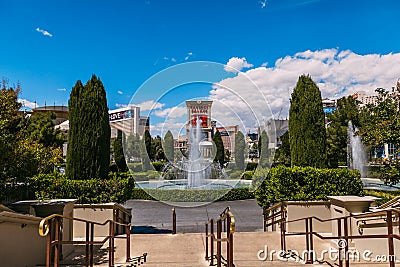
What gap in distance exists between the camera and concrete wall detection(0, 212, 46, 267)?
455 cm

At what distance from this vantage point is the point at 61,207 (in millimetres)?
6285

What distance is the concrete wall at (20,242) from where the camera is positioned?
4547mm

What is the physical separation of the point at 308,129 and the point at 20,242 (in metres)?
7.20

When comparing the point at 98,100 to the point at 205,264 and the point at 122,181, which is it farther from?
the point at 205,264

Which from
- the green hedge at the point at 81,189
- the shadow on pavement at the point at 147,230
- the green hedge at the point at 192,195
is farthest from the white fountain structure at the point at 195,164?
the green hedge at the point at 81,189

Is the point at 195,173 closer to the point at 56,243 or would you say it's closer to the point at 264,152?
the point at 264,152

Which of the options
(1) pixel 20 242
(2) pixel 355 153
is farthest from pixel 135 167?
(2) pixel 355 153

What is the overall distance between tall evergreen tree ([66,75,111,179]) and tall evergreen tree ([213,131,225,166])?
20.7m

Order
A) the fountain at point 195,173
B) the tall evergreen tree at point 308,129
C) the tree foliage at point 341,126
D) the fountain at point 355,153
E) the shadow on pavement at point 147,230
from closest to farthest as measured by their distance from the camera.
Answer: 1. the tall evergreen tree at point 308,129
2. the shadow on pavement at point 147,230
3. the fountain at point 195,173
4. the tree foliage at point 341,126
5. the fountain at point 355,153

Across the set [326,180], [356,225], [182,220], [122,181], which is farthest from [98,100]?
[356,225]

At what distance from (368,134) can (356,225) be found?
2.82m

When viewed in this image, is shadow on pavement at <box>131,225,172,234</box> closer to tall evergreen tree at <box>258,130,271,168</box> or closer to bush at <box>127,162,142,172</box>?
bush at <box>127,162,142,172</box>

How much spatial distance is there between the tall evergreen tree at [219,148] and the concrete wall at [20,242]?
24464mm

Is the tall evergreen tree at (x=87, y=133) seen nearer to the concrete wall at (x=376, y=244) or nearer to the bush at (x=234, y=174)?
the concrete wall at (x=376, y=244)
